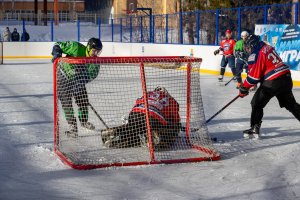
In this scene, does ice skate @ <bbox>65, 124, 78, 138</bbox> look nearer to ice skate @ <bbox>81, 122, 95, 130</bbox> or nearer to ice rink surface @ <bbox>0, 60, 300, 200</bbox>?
ice rink surface @ <bbox>0, 60, 300, 200</bbox>

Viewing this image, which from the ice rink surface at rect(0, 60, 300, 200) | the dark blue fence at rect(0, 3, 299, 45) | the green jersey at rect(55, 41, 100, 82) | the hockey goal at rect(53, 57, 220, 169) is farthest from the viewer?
the dark blue fence at rect(0, 3, 299, 45)

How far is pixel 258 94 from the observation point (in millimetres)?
6824

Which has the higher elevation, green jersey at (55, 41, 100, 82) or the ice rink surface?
green jersey at (55, 41, 100, 82)

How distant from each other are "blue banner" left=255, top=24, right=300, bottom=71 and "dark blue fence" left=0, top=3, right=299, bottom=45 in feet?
1.42

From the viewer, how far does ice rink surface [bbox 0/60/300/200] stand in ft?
15.3

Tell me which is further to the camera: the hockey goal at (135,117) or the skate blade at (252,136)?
the skate blade at (252,136)

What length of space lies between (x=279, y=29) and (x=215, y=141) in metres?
8.34

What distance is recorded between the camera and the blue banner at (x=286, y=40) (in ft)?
44.9

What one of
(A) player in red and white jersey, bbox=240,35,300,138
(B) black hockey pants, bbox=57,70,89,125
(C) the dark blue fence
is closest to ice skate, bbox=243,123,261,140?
(A) player in red and white jersey, bbox=240,35,300,138

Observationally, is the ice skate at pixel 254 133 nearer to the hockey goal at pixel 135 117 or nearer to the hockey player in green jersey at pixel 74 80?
the hockey goal at pixel 135 117

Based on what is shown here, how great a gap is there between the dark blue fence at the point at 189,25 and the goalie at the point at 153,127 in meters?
8.67

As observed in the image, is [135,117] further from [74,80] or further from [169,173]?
[169,173]

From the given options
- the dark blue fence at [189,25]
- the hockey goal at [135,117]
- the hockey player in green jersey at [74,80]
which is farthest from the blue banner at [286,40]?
the hockey player in green jersey at [74,80]

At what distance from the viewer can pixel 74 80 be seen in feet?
21.0
